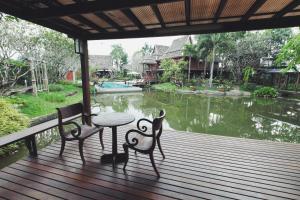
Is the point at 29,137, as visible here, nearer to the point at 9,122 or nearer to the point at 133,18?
the point at 9,122

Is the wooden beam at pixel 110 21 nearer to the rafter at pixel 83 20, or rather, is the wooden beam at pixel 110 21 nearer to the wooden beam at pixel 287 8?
the rafter at pixel 83 20

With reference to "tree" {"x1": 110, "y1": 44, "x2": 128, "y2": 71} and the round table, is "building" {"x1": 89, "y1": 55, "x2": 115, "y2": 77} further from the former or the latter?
the round table

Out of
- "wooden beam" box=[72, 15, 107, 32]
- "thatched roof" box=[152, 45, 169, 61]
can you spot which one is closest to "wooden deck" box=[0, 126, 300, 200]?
"wooden beam" box=[72, 15, 107, 32]

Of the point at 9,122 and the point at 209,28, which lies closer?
the point at 209,28

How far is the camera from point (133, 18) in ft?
8.68

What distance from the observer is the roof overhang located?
6.75 feet

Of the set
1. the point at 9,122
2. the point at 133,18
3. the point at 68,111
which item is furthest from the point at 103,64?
the point at 133,18

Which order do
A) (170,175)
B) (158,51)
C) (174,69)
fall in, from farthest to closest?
(158,51) < (174,69) < (170,175)

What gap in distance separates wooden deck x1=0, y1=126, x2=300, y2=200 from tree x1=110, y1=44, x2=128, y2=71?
1259 inches

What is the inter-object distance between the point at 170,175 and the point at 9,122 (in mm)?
4046

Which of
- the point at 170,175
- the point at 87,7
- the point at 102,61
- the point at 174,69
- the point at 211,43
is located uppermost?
the point at 211,43

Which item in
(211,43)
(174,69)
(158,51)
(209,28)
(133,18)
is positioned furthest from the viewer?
(158,51)

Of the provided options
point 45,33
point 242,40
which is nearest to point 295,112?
point 242,40

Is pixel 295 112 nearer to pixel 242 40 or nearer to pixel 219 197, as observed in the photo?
pixel 219 197
